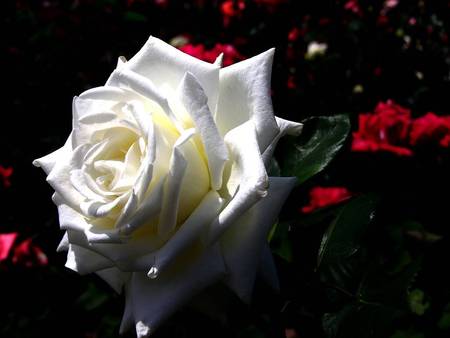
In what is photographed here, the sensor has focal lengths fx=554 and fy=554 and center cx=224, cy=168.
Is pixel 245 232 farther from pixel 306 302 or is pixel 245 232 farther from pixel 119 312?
pixel 119 312

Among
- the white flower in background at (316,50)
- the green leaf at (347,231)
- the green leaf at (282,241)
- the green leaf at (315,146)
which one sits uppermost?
the green leaf at (315,146)

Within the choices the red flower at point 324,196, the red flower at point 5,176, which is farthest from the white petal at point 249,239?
the red flower at point 5,176

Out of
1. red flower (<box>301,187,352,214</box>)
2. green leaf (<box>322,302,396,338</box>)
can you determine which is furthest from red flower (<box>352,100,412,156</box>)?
green leaf (<box>322,302,396,338</box>)

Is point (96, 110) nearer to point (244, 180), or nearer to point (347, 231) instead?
point (244, 180)

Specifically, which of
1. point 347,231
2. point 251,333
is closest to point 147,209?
point 347,231

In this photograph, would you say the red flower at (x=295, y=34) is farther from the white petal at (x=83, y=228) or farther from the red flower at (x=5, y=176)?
the white petal at (x=83, y=228)

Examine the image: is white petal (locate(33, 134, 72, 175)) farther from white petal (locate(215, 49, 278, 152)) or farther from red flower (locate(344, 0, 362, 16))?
red flower (locate(344, 0, 362, 16))

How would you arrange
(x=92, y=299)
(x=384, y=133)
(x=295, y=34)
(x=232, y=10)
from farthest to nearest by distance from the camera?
(x=232, y=10) → (x=295, y=34) → (x=92, y=299) → (x=384, y=133)
